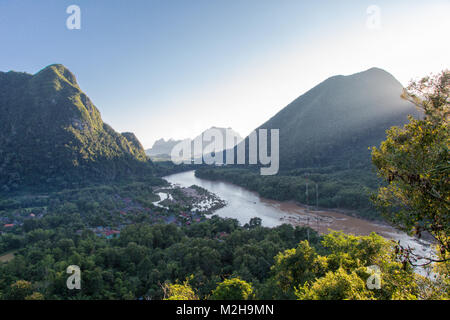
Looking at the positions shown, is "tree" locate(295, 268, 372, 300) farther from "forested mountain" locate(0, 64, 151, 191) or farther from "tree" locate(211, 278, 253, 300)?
"forested mountain" locate(0, 64, 151, 191)

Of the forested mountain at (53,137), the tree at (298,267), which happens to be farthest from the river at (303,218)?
the forested mountain at (53,137)

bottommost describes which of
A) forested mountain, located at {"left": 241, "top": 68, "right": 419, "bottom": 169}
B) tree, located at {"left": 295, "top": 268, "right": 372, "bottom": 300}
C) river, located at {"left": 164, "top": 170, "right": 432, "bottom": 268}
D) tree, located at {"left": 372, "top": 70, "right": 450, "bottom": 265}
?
river, located at {"left": 164, "top": 170, "right": 432, "bottom": 268}

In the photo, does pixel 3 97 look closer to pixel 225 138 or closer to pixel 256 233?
pixel 256 233

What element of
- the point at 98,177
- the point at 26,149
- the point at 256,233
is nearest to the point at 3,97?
the point at 26,149

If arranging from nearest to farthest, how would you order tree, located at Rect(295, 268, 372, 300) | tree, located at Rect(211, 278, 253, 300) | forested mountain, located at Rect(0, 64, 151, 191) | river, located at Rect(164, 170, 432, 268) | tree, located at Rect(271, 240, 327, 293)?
tree, located at Rect(295, 268, 372, 300) → tree, located at Rect(211, 278, 253, 300) → tree, located at Rect(271, 240, 327, 293) → river, located at Rect(164, 170, 432, 268) → forested mountain, located at Rect(0, 64, 151, 191)

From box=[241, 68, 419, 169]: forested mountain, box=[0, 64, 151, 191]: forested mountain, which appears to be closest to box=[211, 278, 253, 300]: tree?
box=[241, 68, 419, 169]: forested mountain

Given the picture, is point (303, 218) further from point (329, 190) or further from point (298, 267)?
point (298, 267)
